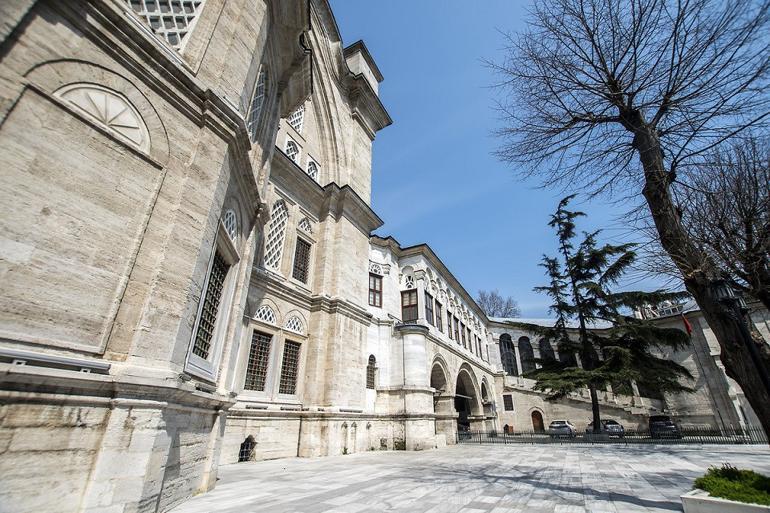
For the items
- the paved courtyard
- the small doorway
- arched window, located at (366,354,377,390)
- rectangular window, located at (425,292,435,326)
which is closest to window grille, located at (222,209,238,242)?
Result: the paved courtyard

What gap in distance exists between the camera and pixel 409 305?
17.6 metres

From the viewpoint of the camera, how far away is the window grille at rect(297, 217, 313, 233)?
41.1 ft

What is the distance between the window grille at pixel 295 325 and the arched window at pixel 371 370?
363cm

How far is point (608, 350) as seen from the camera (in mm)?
17531

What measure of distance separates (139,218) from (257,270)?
19.5ft

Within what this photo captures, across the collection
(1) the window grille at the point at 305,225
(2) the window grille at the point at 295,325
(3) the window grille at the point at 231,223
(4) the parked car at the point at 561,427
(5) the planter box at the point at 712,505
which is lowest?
(4) the parked car at the point at 561,427

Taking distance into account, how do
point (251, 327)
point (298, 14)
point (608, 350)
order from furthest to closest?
point (608, 350), point (251, 327), point (298, 14)

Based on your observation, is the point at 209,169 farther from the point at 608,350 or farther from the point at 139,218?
the point at 608,350

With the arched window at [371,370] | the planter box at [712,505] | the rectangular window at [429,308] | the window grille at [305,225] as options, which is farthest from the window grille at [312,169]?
the planter box at [712,505]

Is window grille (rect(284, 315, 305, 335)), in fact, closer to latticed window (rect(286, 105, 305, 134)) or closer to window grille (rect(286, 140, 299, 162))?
window grille (rect(286, 140, 299, 162))

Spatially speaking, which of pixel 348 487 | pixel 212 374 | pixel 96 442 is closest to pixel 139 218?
pixel 96 442

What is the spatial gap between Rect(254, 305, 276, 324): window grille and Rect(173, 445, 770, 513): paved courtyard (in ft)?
12.4

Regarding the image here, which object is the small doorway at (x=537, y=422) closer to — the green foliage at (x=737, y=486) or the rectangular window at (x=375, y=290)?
the rectangular window at (x=375, y=290)

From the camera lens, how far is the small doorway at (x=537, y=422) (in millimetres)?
26823
